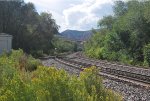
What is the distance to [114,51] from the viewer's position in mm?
51844

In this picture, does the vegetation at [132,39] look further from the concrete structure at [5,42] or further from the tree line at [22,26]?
the tree line at [22,26]

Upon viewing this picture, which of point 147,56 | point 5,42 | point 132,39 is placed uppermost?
point 132,39

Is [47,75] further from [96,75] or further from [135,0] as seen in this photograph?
[135,0]

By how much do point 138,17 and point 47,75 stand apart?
137ft

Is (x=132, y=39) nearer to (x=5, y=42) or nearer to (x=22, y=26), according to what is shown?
(x=5, y=42)

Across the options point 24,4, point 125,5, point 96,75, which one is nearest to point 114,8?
point 125,5

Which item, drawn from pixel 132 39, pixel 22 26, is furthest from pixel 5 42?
pixel 22 26

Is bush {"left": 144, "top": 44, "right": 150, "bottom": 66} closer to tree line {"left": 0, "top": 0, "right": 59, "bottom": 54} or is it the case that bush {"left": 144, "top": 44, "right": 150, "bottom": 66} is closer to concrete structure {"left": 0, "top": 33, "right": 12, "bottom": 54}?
concrete structure {"left": 0, "top": 33, "right": 12, "bottom": 54}

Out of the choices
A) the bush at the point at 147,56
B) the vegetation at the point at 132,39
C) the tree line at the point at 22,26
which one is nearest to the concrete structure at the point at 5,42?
the vegetation at the point at 132,39

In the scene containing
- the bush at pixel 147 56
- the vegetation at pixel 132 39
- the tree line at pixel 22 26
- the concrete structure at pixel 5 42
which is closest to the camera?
the bush at pixel 147 56

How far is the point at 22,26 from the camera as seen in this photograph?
69.1 m

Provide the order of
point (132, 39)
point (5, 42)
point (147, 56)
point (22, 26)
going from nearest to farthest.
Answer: point (147, 56) < point (5, 42) < point (132, 39) < point (22, 26)

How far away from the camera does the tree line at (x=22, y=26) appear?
221 ft

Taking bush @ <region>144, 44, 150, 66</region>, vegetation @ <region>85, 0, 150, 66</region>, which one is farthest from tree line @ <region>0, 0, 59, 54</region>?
bush @ <region>144, 44, 150, 66</region>
